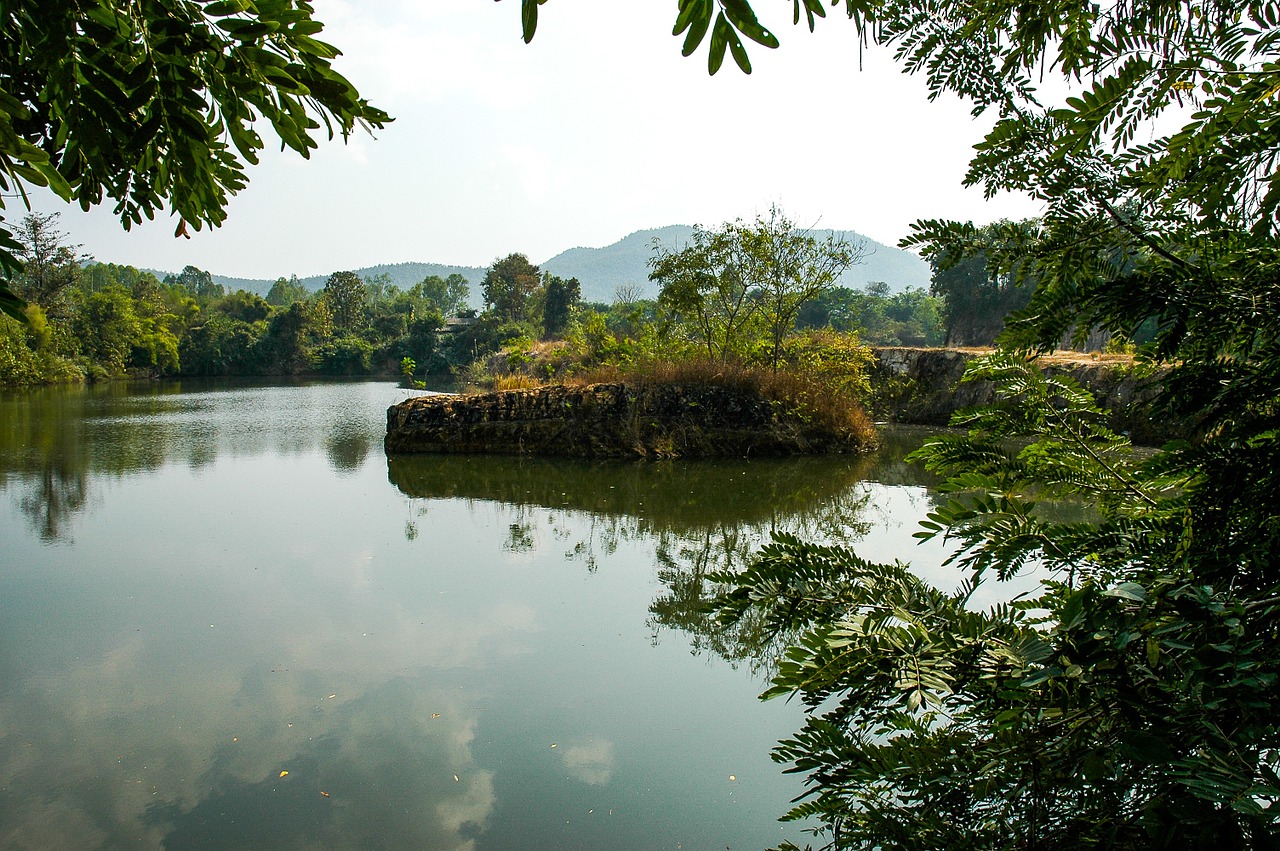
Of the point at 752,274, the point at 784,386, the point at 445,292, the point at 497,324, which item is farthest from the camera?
the point at 445,292

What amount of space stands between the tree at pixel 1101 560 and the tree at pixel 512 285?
45736 mm

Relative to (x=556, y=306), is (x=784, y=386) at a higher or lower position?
lower

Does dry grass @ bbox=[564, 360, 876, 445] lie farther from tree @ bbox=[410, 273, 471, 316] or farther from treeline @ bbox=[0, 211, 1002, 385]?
tree @ bbox=[410, 273, 471, 316]

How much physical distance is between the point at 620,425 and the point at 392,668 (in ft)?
24.6

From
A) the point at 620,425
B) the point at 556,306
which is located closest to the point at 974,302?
the point at 556,306

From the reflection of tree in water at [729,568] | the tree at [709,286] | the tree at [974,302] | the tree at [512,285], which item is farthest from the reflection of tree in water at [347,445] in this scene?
the tree at [512,285]

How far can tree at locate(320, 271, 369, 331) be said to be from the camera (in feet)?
174

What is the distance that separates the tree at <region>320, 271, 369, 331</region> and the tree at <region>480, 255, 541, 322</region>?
1170cm

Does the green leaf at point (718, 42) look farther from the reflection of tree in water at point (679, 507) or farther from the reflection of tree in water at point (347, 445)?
the reflection of tree in water at point (347, 445)

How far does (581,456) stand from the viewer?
35.8ft

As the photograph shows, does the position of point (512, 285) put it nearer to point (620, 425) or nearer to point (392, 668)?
point (620, 425)

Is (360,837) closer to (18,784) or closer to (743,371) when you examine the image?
(18,784)

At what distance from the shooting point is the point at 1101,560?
958 mm

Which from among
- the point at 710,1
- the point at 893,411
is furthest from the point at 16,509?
the point at 893,411
